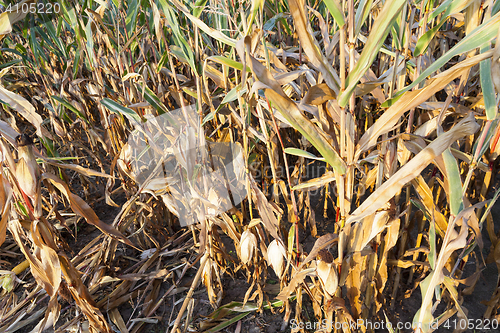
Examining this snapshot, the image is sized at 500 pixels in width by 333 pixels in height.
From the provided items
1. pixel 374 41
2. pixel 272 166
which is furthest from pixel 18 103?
pixel 374 41

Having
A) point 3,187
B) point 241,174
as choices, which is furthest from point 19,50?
point 241,174

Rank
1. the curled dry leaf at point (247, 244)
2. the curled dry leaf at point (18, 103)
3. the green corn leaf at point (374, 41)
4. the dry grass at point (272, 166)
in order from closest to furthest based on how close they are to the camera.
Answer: the green corn leaf at point (374, 41) → the dry grass at point (272, 166) → the curled dry leaf at point (18, 103) → the curled dry leaf at point (247, 244)

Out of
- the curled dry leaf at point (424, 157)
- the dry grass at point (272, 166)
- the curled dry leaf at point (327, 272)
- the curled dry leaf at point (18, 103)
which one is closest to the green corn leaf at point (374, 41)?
the dry grass at point (272, 166)

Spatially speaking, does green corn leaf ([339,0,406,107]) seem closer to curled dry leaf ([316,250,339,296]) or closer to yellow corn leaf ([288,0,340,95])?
yellow corn leaf ([288,0,340,95])

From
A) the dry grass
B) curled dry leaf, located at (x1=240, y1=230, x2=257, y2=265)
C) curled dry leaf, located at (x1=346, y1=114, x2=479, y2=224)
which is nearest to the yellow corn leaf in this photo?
the dry grass

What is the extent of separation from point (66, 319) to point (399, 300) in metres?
1.19

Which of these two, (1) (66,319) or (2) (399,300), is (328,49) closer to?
(2) (399,300)

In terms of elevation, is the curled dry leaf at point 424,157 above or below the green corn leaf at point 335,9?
below

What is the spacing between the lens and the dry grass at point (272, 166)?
525 mm

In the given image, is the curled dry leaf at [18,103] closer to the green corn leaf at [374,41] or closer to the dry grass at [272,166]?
the dry grass at [272,166]

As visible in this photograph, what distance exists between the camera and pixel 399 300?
1.10 m

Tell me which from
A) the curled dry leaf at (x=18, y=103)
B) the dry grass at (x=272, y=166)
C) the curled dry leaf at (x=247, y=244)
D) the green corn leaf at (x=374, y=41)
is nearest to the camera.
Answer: the green corn leaf at (x=374, y=41)

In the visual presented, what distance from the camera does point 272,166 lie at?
0.76 metres

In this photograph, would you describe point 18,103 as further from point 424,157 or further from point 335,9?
point 424,157
